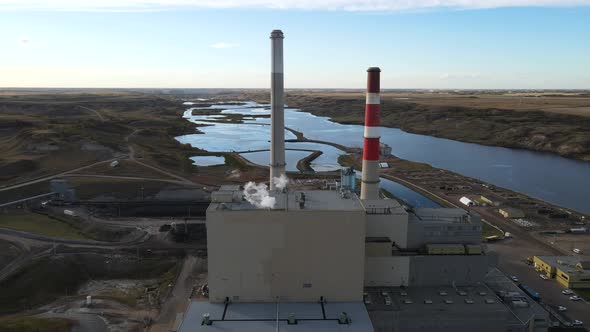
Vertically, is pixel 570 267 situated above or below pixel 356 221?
below

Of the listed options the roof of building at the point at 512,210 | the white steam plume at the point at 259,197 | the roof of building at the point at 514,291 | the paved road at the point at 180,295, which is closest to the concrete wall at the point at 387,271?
the roof of building at the point at 514,291

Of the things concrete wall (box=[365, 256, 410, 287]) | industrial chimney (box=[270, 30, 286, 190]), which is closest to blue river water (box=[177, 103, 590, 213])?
concrete wall (box=[365, 256, 410, 287])

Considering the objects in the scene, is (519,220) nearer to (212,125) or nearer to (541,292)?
(541,292)

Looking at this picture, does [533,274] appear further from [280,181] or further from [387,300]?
[280,181]

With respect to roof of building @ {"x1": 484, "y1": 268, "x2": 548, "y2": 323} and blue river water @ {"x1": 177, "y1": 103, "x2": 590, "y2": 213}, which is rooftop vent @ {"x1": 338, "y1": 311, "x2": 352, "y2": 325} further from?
blue river water @ {"x1": 177, "y1": 103, "x2": 590, "y2": 213}

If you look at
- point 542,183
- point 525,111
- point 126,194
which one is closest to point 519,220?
point 542,183

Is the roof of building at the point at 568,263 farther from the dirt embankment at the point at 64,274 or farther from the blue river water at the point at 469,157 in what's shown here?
the dirt embankment at the point at 64,274

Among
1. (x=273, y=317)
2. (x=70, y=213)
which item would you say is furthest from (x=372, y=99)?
(x=70, y=213)
